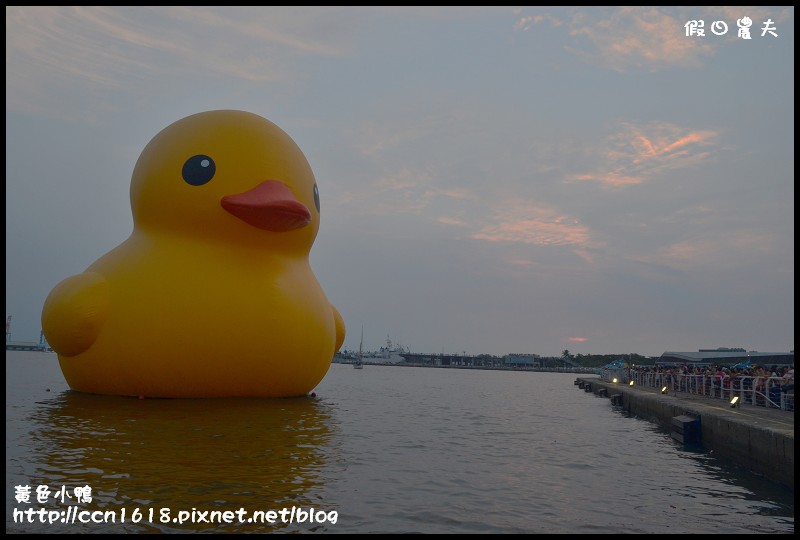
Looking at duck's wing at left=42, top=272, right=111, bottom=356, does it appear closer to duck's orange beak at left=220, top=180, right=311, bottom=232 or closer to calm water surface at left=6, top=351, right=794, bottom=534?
calm water surface at left=6, top=351, right=794, bottom=534

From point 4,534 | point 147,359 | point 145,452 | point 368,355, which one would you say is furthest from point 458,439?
point 368,355

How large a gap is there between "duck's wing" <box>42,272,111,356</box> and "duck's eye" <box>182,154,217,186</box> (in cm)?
290

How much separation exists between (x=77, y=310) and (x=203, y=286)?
8.51ft

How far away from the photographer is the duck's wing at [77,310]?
42.2 ft

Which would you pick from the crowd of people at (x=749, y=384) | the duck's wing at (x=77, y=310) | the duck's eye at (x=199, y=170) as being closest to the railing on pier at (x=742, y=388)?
the crowd of people at (x=749, y=384)

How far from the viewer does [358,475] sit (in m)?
7.73

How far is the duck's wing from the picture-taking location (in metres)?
12.9

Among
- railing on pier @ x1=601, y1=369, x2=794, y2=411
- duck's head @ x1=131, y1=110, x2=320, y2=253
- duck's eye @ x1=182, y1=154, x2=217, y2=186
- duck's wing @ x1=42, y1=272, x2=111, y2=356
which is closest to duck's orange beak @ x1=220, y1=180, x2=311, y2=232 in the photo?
duck's head @ x1=131, y1=110, x2=320, y2=253

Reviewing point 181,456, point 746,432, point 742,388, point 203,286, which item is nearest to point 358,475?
point 181,456

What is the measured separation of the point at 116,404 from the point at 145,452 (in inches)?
216

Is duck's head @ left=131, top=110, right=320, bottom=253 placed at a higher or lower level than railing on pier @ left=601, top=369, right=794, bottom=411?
higher

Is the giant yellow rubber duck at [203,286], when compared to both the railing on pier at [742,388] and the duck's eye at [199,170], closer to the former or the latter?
the duck's eye at [199,170]

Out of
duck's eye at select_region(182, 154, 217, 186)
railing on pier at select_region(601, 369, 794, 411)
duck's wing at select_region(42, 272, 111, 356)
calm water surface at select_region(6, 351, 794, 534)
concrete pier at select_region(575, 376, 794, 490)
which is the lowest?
calm water surface at select_region(6, 351, 794, 534)

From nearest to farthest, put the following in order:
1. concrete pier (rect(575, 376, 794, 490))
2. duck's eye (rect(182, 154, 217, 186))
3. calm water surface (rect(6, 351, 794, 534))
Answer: calm water surface (rect(6, 351, 794, 534)), concrete pier (rect(575, 376, 794, 490)), duck's eye (rect(182, 154, 217, 186))
